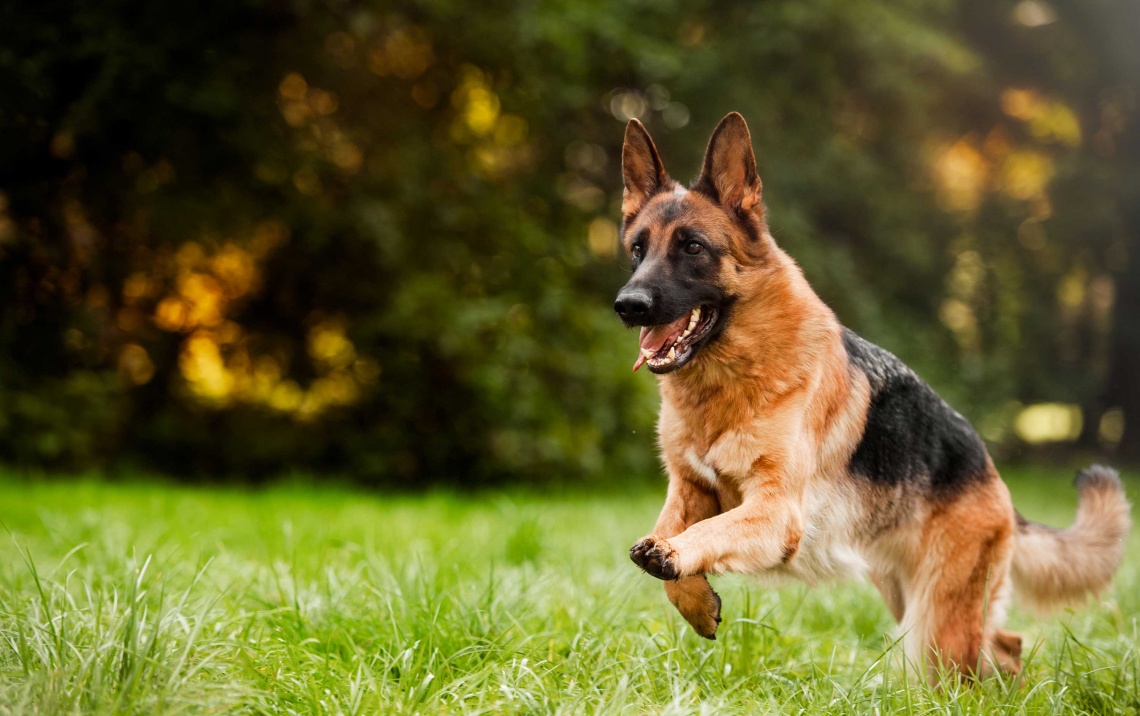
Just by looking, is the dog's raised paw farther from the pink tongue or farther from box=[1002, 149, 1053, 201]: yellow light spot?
box=[1002, 149, 1053, 201]: yellow light spot

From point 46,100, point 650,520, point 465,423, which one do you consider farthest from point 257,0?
point 650,520

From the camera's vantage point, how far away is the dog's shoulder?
340 centimetres

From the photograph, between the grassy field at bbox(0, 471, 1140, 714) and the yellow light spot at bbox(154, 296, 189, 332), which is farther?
the yellow light spot at bbox(154, 296, 189, 332)

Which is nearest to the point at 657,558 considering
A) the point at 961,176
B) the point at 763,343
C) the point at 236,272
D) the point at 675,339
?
the point at 675,339

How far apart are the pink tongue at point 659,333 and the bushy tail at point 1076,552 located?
1.96 metres

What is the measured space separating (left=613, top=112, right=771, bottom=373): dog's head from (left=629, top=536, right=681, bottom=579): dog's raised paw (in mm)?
613

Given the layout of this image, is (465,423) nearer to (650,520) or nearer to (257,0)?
(650,520)

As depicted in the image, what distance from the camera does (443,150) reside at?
35.0ft

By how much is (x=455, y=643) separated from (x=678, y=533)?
2.97ft

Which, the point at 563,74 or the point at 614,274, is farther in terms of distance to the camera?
the point at 614,274

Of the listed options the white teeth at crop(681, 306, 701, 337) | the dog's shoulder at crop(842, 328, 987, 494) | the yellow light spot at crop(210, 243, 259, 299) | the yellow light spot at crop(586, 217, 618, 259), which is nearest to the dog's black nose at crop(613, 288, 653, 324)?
the white teeth at crop(681, 306, 701, 337)

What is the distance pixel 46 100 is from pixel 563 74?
532cm

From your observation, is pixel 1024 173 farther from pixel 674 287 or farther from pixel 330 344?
pixel 674 287

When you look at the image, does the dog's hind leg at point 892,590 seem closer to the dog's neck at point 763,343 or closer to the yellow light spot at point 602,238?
the dog's neck at point 763,343
